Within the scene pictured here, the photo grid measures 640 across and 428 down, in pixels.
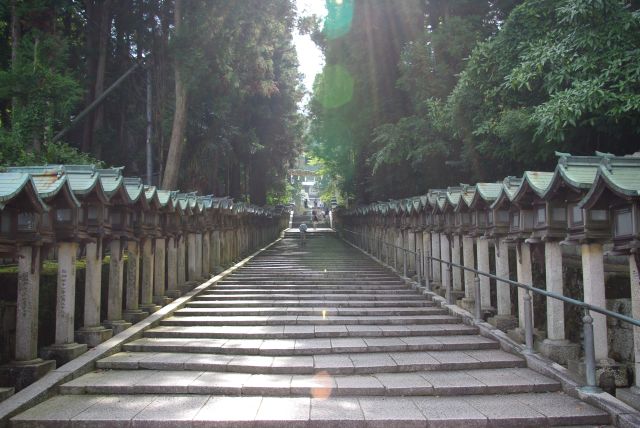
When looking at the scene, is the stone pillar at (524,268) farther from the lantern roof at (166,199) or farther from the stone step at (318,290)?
the lantern roof at (166,199)

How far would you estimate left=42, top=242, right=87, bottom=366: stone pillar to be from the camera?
6719 millimetres

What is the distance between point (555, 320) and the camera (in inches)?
254

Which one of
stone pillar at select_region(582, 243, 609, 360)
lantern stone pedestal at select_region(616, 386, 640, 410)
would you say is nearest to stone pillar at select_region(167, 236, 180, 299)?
stone pillar at select_region(582, 243, 609, 360)

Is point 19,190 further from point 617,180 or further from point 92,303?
point 617,180

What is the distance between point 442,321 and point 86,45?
19157 mm

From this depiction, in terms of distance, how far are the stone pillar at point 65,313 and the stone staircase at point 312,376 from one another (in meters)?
0.50

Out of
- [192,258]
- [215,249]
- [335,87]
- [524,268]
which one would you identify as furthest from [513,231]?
[335,87]

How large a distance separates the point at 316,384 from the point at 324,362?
2.95 feet

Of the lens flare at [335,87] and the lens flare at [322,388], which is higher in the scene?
the lens flare at [335,87]

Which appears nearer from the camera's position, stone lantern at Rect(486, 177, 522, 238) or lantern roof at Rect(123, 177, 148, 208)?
stone lantern at Rect(486, 177, 522, 238)

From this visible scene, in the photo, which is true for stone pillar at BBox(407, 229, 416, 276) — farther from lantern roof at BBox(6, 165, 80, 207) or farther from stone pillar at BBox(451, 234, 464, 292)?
lantern roof at BBox(6, 165, 80, 207)

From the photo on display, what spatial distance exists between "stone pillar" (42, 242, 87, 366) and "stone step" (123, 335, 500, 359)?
967 millimetres

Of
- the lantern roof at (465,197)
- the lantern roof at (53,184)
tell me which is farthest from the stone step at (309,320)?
the lantern roof at (53,184)

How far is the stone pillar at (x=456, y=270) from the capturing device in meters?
10.2
